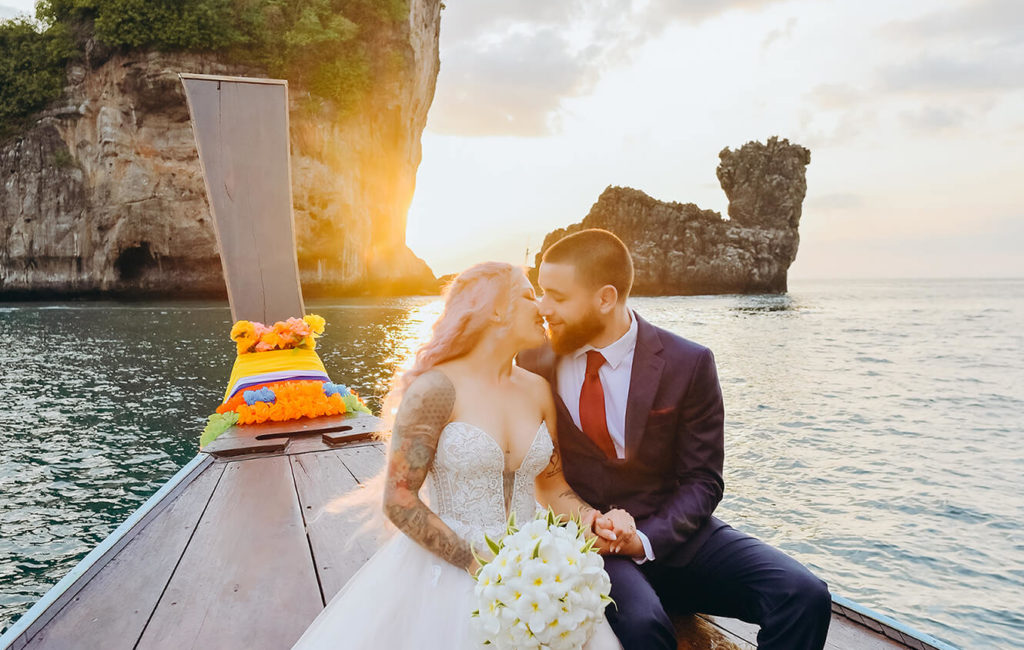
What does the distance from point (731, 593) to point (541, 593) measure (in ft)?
3.61

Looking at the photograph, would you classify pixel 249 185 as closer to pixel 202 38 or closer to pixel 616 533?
pixel 616 533

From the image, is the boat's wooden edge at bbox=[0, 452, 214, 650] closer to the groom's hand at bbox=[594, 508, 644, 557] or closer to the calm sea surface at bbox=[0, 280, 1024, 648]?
the calm sea surface at bbox=[0, 280, 1024, 648]

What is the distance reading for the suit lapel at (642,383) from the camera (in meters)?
2.32

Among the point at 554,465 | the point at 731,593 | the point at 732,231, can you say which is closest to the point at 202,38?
the point at 554,465

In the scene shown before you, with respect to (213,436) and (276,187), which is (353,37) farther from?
(213,436)

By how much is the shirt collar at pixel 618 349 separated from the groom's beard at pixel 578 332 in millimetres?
40

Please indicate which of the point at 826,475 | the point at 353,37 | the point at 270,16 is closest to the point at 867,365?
the point at 826,475

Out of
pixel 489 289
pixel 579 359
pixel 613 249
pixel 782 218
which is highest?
pixel 782 218

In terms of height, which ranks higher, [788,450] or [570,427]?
[570,427]

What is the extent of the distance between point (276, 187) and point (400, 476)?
7.50 m

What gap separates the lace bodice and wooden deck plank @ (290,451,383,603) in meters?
1.27

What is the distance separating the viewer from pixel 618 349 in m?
2.44

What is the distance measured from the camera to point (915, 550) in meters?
7.68

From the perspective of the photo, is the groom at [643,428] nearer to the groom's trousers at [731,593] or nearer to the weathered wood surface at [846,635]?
the groom's trousers at [731,593]
